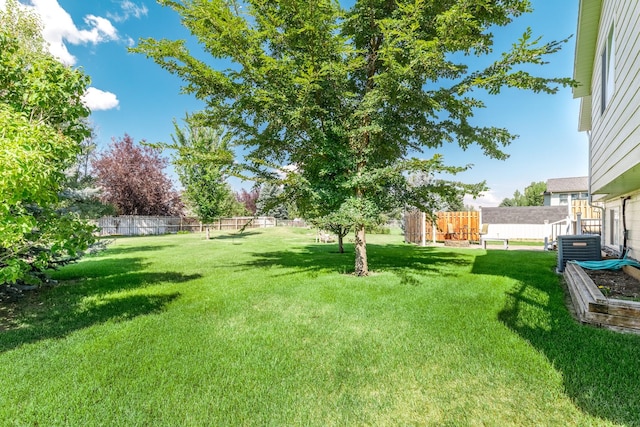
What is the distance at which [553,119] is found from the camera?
38.1 feet

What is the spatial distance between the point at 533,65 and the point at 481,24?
1.40m

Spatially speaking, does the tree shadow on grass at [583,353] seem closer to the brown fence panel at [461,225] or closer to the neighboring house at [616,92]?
the neighboring house at [616,92]

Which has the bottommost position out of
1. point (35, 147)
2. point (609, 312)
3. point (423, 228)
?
point (609, 312)

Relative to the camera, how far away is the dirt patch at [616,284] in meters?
4.49

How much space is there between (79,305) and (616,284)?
885 centimetres

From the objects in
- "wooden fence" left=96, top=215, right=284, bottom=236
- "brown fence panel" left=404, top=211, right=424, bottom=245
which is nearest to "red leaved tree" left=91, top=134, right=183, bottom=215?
"wooden fence" left=96, top=215, right=284, bottom=236

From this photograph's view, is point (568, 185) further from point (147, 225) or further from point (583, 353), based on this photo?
point (147, 225)

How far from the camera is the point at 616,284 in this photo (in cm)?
516

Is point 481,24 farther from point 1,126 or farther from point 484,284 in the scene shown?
point 1,126

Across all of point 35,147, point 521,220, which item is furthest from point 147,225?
point 521,220

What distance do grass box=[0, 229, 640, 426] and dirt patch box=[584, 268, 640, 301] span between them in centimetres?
62

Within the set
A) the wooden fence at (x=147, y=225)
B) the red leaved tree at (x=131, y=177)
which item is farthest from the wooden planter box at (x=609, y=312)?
the red leaved tree at (x=131, y=177)

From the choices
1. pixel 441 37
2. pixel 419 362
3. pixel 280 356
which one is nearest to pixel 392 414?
pixel 419 362

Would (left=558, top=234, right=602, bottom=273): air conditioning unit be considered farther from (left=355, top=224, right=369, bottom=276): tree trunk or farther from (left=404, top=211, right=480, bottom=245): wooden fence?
(left=404, top=211, right=480, bottom=245): wooden fence
